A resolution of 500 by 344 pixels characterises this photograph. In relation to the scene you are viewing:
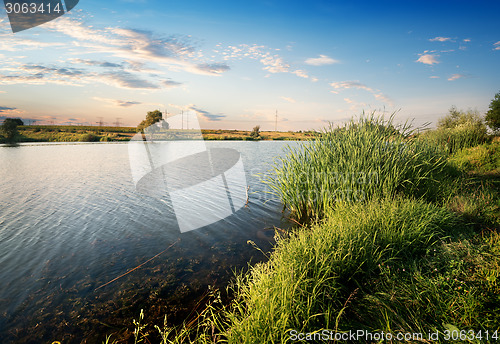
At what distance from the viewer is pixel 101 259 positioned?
6.14 m

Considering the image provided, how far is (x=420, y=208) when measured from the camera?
5.13 metres

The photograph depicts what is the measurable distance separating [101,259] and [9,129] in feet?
230

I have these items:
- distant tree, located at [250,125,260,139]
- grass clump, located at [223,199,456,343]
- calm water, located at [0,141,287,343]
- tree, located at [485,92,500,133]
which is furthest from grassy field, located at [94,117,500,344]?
→ distant tree, located at [250,125,260,139]

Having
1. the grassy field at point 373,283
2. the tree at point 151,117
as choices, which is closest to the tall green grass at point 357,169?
the grassy field at point 373,283

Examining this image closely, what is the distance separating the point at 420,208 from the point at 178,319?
5401 millimetres

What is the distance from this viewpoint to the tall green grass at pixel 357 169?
6.84 metres

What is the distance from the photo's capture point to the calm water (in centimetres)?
420

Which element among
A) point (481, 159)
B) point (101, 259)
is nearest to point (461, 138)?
point (481, 159)

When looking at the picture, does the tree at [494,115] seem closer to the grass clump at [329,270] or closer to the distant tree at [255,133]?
the grass clump at [329,270]

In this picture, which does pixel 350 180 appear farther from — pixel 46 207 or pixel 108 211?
pixel 46 207

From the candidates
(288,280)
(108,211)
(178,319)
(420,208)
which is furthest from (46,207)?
(420,208)

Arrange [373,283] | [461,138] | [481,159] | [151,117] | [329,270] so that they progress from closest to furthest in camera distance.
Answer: [329,270], [373,283], [481,159], [461,138], [151,117]

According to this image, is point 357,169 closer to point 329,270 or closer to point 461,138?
point 329,270

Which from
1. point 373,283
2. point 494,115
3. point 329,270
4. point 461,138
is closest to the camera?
point 329,270
